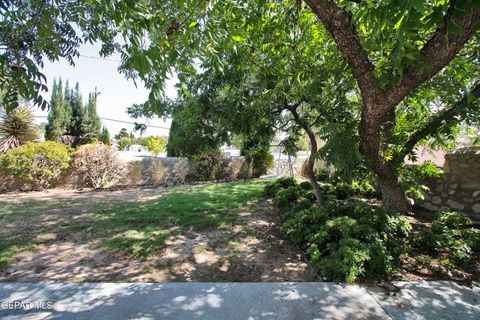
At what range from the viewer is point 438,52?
6.95 ft

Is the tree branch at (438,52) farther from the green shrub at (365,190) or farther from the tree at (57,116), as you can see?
the tree at (57,116)

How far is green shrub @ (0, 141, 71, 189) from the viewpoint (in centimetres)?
863

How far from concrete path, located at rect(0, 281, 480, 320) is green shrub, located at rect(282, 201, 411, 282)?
216 mm

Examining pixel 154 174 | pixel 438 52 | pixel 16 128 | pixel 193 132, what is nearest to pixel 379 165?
pixel 438 52

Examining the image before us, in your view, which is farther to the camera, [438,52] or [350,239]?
[350,239]

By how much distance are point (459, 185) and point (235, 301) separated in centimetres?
499

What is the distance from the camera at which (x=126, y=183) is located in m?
10.6

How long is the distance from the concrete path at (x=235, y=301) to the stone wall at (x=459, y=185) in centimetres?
292

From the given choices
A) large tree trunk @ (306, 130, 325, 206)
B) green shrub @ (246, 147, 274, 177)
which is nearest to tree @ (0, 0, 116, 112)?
large tree trunk @ (306, 130, 325, 206)

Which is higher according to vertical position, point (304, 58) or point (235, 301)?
point (304, 58)

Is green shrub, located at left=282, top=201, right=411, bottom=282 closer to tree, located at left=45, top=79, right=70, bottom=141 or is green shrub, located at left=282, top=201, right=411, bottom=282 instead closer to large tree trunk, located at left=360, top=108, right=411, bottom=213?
large tree trunk, located at left=360, top=108, right=411, bottom=213

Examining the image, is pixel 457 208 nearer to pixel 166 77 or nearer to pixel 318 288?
pixel 318 288

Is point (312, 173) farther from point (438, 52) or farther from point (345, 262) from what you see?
point (438, 52)

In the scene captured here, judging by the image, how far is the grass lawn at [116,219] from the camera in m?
4.14
